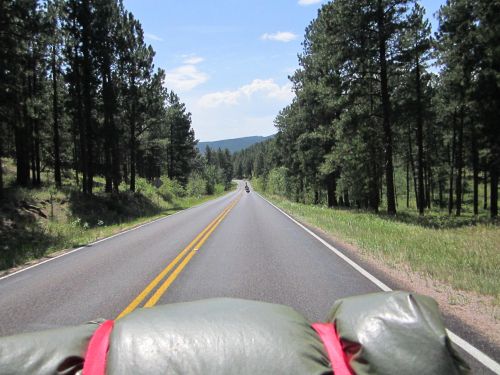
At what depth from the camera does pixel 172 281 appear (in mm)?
7730

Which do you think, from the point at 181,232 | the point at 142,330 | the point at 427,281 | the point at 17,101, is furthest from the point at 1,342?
the point at 17,101

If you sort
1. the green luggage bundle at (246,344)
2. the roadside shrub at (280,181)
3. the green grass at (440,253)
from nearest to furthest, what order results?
the green luggage bundle at (246,344), the green grass at (440,253), the roadside shrub at (280,181)

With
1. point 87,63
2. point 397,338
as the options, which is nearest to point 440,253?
point 397,338

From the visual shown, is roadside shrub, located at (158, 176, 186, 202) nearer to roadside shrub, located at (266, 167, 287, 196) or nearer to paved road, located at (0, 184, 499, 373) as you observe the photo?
roadside shrub, located at (266, 167, 287, 196)

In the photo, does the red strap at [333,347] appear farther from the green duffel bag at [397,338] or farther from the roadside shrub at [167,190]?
the roadside shrub at [167,190]

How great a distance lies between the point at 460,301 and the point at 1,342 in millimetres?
5961

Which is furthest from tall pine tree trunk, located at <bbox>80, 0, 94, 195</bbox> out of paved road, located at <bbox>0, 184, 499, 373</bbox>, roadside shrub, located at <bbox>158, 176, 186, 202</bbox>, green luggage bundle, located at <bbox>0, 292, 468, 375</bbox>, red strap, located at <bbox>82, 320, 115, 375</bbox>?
green luggage bundle, located at <bbox>0, 292, 468, 375</bbox>

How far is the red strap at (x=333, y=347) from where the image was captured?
7.14 feet

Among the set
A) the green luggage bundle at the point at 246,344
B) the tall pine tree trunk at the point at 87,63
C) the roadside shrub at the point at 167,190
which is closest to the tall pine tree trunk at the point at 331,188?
the roadside shrub at the point at 167,190

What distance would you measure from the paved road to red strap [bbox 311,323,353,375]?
2190mm

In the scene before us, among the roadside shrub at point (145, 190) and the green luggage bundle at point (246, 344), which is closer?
the green luggage bundle at point (246, 344)

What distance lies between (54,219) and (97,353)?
20.7 m

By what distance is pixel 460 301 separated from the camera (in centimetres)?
605

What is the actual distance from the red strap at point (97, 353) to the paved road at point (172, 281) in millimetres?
3347
